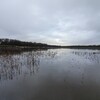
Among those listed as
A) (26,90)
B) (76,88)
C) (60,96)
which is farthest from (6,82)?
(76,88)

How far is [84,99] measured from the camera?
4590mm

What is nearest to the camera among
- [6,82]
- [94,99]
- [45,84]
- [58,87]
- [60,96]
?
[94,99]

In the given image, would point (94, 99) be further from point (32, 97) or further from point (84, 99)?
point (32, 97)

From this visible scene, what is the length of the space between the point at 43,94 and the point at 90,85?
2.45m

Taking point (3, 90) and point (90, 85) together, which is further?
point (90, 85)

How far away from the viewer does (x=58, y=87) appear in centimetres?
579

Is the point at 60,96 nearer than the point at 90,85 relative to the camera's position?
Yes

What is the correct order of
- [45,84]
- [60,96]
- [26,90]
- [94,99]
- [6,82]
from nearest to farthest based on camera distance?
[94,99], [60,96], [26,90], [45,84], [6,82]

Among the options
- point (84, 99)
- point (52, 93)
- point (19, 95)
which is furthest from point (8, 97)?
point (84, 99)

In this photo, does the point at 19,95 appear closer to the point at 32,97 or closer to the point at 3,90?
the point at 32,97

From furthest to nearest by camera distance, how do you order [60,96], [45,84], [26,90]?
1. [45,84]
2. [26,90]
3. [60,96]

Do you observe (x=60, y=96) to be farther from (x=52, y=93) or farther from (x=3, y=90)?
(x=3, y=90)

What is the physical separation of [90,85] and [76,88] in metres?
0.83

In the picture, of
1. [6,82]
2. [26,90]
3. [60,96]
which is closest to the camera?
[60,96]
